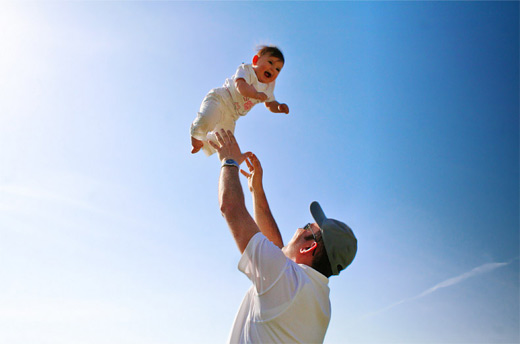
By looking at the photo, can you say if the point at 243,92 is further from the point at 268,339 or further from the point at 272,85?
the point at 268,339

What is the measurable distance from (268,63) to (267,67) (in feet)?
0.19

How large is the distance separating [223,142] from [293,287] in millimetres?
1541

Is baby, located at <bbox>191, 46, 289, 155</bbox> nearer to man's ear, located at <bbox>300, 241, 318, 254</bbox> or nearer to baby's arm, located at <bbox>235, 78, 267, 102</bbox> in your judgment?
baby's arm, located at <bbox>235, 78, 267, 102</bbox>

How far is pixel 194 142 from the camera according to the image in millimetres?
5117

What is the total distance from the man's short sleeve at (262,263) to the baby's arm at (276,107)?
2.59 metres

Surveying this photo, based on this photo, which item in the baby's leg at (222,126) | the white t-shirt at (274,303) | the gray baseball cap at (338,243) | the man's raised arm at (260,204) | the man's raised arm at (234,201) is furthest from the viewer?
the baby's leg at (222,126)

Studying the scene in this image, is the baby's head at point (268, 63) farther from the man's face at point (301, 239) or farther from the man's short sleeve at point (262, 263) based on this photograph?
the man's short sleeve at point (262, 263)

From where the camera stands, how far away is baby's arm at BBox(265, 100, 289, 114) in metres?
5.36

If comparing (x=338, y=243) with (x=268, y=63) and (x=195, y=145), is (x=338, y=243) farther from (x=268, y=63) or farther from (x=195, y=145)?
(x=268, y=63)

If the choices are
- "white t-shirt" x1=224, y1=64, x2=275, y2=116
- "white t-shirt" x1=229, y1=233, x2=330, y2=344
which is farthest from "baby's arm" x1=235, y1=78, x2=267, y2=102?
"white t-shirt" x1=229, y1=233, x2=330, y2=344

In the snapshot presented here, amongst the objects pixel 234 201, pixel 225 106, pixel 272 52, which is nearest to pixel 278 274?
pixel 234 201

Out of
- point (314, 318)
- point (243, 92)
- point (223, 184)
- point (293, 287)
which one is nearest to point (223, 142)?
point (223, 184)

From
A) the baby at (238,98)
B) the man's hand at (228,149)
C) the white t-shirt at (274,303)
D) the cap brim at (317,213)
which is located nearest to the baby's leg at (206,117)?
the baby at (238,98)

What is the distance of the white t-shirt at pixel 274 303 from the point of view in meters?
3.04
